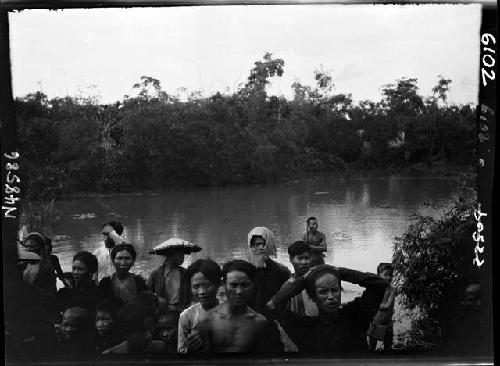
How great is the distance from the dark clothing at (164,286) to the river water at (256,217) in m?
0.08

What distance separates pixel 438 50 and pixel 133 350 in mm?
3207

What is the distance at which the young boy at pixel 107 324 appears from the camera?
4996 millimetres

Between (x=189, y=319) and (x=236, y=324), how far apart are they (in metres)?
0.35

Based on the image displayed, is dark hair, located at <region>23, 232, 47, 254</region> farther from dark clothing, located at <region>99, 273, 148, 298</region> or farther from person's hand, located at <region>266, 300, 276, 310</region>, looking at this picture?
person's hand, located at <region>266, 300, 276, 310</region>

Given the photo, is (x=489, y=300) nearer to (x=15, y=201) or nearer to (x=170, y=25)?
(x=170, y=25)

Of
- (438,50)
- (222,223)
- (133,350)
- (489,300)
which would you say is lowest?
(133,350)

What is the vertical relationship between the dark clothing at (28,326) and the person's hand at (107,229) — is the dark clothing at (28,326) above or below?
below

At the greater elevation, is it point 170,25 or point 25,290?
point 170,25

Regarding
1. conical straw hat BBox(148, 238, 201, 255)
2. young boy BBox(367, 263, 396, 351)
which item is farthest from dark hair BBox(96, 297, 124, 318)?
young boy BBox(367, 263, 396, 351)

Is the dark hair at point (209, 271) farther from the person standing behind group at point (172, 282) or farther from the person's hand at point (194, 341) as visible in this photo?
the person's hand at point (194, 341)

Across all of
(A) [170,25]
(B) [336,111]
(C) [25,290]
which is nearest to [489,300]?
(B) [336,111]

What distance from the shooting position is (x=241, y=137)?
5242mm

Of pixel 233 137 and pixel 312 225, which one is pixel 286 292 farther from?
pixel 233 137

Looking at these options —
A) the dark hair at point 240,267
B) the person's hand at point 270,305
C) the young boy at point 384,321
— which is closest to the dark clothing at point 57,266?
the dark hair at point 240,267
